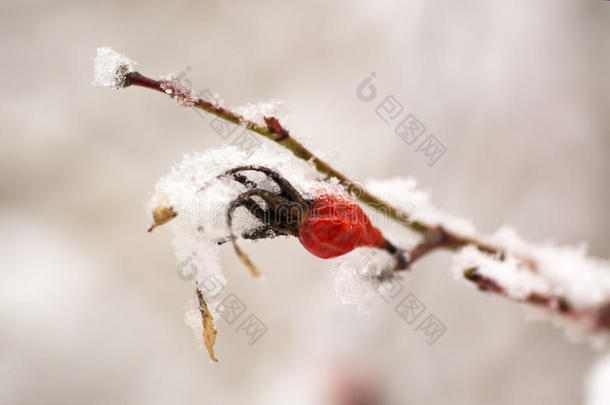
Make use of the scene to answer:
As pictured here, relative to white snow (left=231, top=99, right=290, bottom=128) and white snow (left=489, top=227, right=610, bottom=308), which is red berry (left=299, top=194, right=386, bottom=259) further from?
white snow (left=489, top=227, right=610, bottom=308)

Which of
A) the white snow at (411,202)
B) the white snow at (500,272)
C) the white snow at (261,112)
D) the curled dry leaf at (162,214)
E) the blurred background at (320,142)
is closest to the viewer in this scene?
the curled dry leaf at (162,214)

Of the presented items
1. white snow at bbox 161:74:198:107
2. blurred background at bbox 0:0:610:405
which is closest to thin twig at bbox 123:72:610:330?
white snow at bbox 161:74:198:107

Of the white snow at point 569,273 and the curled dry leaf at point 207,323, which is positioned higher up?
the curled dry leaf at point 207,323

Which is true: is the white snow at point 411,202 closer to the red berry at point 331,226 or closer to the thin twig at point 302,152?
the thin twig at point 302,152

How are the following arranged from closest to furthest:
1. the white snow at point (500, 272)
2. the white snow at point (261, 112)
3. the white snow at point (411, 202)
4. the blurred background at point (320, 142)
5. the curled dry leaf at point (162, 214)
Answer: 1. the curled dry leaf at point (162, 214)
2. the white snow at point (261, 112)
3. the white snow at point (500, 272)
4. the white snow at point (411, 202)
5. the blurred background at point (320, 142)

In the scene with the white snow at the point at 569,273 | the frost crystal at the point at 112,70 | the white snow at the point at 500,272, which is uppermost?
the frost crystal at the point at 112,70

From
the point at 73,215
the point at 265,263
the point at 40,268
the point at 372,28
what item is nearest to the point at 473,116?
the point at 372,28

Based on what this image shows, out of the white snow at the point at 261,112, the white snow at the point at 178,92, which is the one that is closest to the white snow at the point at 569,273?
the white snow at the point at 261,112
